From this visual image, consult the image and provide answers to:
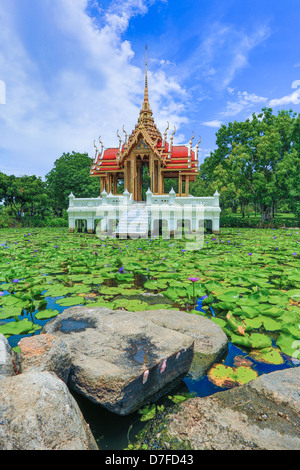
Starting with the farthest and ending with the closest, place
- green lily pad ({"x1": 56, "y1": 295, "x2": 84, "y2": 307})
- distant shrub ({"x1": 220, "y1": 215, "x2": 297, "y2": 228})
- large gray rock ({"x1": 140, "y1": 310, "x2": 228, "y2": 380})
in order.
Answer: distant shrub ({"x1": 220, "y1": 215, "x2": 297, "y2": 228})
green lily pad ({"x1": 56, "y1": 295, "x2": 84, "y2": 307})
large gray rock ({"x1": 140, "y1": 310, "x2": 228, "y2": 380})

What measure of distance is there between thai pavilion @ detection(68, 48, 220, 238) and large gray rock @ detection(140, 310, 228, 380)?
8.60 m

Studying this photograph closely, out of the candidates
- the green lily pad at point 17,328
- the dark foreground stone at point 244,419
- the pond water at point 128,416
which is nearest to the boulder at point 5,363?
the pond water at point 128,416

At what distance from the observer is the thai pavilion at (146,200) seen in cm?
1178

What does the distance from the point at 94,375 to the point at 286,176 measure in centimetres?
2024

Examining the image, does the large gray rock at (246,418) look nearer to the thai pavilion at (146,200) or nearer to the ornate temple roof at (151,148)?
the thai pavilion at (146,200)

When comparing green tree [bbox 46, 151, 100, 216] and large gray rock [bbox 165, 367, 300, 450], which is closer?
large gray rock [bbox 165, 367, 300, 450]

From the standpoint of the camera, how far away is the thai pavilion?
38.7 feet

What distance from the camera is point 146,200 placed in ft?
48.0

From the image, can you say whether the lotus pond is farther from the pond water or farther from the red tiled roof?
the red tiled roof

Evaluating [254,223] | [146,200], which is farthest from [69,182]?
[254,223]

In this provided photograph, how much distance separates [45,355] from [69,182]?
27871mm

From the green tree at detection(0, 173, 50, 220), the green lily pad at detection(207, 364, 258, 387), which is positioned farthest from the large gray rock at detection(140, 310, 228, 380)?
the green tree at detection(0, 173, 50, 220)

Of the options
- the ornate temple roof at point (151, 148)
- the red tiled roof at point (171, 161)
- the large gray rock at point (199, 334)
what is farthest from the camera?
the red tiled roof at point (171, 161)
